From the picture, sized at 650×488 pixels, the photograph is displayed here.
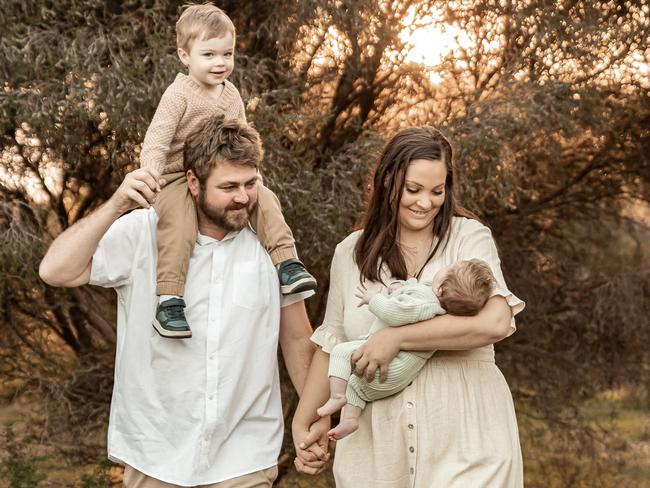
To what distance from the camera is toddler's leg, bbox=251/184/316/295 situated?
4.01 m

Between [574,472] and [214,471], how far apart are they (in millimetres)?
A: 7496

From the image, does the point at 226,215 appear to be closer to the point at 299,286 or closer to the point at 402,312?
the point at 299,286

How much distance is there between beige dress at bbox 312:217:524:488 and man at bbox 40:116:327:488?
0.36m

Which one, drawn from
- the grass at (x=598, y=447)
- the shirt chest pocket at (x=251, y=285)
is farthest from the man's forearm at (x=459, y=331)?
the grass at (x=598, y=447)

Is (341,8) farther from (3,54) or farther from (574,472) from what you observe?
(574,472)

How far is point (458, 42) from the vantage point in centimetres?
928

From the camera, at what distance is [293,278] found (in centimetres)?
402

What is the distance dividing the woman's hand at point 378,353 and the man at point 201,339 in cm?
44

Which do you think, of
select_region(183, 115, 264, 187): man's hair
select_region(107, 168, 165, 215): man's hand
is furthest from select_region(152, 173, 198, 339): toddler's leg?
select_region(107, 168, 165, 215): man's hand

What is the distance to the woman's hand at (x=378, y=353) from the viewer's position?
3.70 metres

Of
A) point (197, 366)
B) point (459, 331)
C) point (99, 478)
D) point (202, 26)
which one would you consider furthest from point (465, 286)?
point (99, 478)

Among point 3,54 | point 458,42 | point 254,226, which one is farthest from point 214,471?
point 458,42

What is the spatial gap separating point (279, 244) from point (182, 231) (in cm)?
37

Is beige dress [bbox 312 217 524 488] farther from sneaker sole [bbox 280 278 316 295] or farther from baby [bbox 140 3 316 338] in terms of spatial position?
baby [bbox 140 3 316 338]
